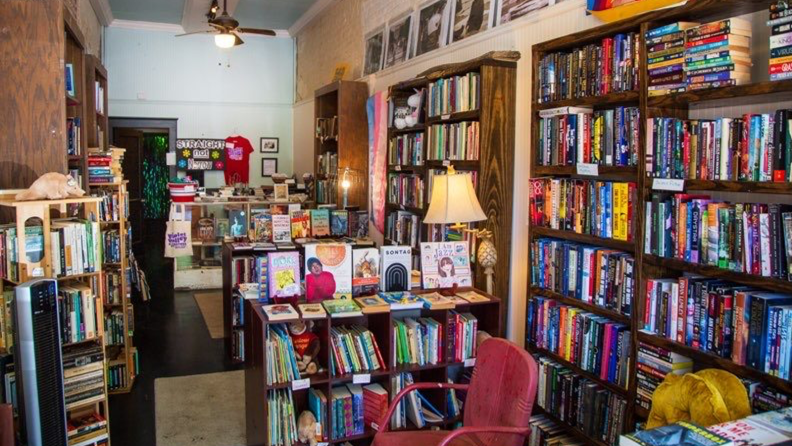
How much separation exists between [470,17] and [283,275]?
2.73 metres

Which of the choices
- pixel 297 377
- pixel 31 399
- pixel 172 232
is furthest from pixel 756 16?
pixel 172 232

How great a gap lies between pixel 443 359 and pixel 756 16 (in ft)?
7.59

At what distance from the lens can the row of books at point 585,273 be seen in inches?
123

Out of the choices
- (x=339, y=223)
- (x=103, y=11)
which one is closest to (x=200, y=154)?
(x=103, y=11)

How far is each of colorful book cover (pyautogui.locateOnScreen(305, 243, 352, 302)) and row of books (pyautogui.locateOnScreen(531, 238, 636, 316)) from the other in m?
1.10

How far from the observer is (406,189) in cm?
565

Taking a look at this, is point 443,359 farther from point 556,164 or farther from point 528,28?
point 528,28

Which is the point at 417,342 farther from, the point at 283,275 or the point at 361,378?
the point at 283,275

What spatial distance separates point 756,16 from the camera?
2670 mm

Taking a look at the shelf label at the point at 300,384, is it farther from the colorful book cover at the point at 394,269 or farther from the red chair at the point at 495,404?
the colorful book cover at the point at 394,269

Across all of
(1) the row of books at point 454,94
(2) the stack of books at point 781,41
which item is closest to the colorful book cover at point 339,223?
(1) the row of books at point 454,94

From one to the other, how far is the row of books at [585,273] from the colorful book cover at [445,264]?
43 cm

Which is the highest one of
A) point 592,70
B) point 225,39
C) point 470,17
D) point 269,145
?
point 225,39

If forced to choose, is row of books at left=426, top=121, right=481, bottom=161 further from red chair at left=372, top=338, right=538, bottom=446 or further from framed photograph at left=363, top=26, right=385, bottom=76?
framed photograph at left=363, top=26, right=385, bottom=76
